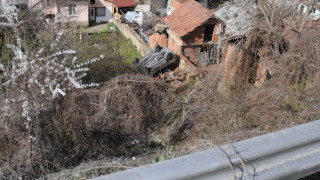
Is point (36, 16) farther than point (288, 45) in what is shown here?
Yes

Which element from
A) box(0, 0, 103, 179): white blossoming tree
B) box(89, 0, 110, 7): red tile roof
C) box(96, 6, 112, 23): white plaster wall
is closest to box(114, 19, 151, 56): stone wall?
box(96, 6, 112, 23): white plaster wall

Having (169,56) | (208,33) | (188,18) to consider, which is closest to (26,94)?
(169,56)

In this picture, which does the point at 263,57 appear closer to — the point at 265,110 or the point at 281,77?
the point at 281,77

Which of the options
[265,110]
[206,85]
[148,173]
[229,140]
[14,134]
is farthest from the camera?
[206,85]

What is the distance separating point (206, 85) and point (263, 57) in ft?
6.58

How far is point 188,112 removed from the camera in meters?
6.56

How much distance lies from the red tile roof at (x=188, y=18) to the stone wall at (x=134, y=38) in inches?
95.1

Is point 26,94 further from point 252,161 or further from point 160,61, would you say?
point 160,61

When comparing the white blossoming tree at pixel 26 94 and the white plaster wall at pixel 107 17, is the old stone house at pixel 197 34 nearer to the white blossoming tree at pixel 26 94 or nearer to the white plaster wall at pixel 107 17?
the white plaster wall at pixel 107 17

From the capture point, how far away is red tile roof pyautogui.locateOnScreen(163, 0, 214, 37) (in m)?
20.8

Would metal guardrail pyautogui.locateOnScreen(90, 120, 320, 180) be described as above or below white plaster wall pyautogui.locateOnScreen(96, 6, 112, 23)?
above

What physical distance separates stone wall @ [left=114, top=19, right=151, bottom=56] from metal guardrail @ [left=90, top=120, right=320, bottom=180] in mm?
20989

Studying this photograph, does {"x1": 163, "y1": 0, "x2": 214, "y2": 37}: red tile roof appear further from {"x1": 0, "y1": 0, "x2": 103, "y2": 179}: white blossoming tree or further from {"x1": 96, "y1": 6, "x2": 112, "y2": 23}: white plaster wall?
{"x1": 0, "y1": 0, "x2": 103, "y2": 179}: white blossoming tree

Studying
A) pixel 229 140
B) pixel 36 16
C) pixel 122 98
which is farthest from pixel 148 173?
pixel 36 16
